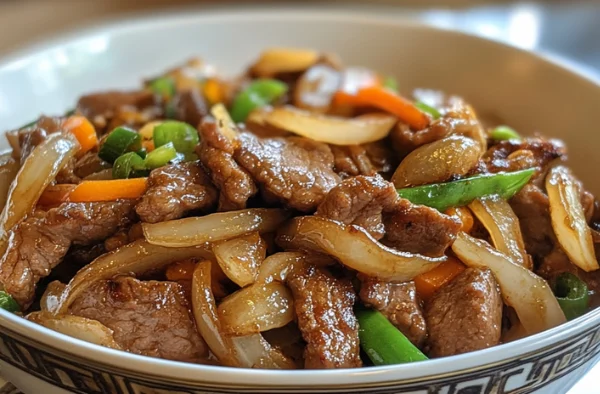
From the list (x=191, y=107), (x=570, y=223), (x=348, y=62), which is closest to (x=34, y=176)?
(x=191, y=107)

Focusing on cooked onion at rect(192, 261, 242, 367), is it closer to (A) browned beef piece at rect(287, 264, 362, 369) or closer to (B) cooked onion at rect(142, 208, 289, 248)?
(B) cooked onion at rect(142, 208, 289, 248)

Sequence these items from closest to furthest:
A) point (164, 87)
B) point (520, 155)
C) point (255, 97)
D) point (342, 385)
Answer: point (342, 385)
point (520, 155)
point (255, 97)
point (164, 87)

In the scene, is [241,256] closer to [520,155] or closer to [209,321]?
[209,321]

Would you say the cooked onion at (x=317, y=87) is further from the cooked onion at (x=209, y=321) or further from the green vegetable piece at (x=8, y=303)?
the green vegetable piece at (x=8, y=303)

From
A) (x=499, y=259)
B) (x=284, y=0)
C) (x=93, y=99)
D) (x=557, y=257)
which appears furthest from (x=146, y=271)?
(x=284, y=0)

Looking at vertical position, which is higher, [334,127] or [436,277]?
[334,127]

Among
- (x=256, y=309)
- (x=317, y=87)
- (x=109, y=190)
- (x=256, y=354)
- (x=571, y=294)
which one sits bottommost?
(x=571, y=294)

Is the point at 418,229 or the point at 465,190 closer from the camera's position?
the point at 418,229
